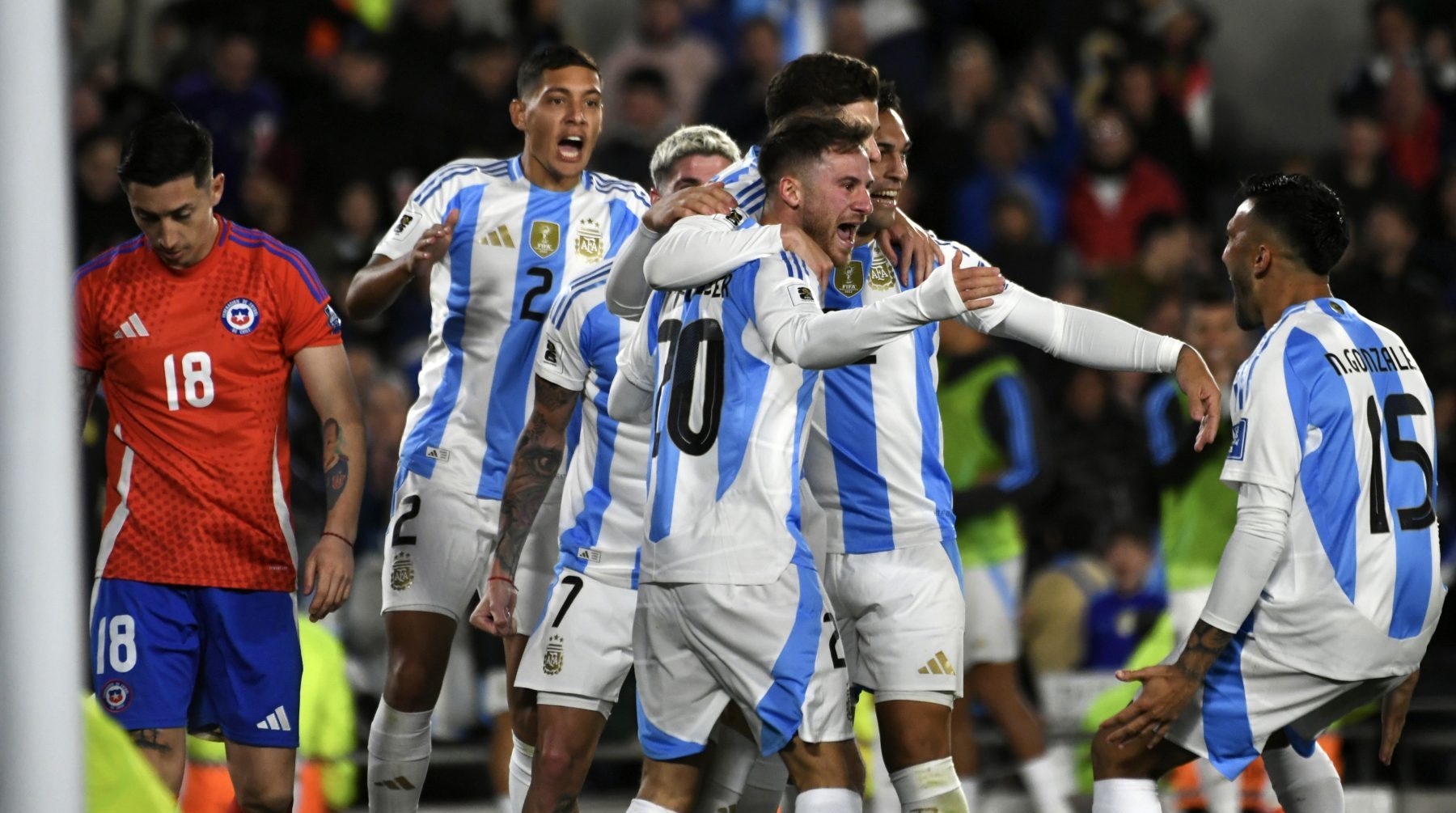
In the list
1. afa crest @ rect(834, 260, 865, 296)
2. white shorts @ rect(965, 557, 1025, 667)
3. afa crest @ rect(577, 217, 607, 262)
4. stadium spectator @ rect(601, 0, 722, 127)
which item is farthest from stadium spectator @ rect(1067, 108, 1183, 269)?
afa crest @ rect(834, 260, 865, 296)

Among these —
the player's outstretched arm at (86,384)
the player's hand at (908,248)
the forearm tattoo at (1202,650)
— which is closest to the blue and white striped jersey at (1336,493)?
the forearm tattoo at (1202,650)

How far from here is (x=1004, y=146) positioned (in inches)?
446

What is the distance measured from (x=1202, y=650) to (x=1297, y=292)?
1037mm

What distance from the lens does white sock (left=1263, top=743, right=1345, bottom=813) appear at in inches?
193

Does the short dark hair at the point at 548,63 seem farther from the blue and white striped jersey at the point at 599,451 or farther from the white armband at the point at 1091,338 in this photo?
the white armband at the point at 1091,338

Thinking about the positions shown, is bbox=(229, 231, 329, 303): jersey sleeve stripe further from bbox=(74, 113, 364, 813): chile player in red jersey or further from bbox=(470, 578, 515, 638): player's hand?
bbox=(470, 578, 515, 638): player's hand

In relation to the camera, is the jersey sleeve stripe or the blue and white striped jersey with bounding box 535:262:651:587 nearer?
the jersey sleeve stripe

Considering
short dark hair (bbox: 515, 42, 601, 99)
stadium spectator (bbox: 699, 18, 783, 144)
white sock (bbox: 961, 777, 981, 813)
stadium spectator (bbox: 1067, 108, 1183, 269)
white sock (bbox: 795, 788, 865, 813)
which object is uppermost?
stadium spectator (bbox: 699, 18, 783, 144)

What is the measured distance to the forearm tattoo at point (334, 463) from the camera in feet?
16.5

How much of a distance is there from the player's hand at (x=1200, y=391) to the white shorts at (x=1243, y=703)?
2.17ft

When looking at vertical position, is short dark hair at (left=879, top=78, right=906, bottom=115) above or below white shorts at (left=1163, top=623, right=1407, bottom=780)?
above

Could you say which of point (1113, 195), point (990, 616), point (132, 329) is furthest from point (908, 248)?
point (1113, 195)

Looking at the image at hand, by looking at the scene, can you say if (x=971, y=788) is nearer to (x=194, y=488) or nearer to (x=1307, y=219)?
(x=1307, y=219)

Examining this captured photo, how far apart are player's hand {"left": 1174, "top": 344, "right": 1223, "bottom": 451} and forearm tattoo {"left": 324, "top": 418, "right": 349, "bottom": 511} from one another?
92.2 inches
